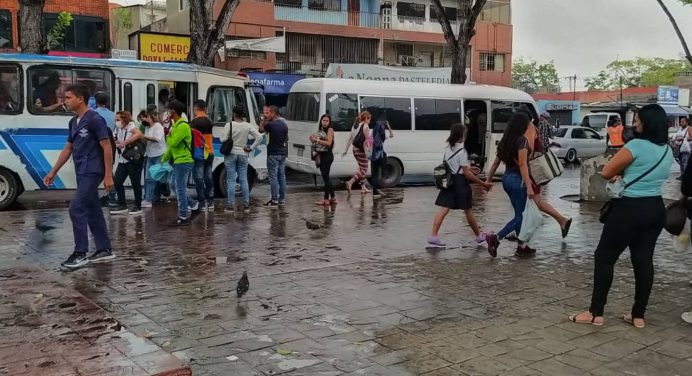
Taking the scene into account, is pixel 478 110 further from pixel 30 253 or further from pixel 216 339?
pixel 216 339

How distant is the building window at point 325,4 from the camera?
1241 inches

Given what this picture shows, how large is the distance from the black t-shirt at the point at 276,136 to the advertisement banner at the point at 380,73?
11.7 metres

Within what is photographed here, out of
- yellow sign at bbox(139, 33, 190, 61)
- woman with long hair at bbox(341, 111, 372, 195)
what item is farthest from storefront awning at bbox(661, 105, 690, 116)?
woman with long hair at bbox(341, 111, 372, 195)

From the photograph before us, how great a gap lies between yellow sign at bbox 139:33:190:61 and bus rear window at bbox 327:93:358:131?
8643 mm

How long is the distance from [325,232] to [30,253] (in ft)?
12.1

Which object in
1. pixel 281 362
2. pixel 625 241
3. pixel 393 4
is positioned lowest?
pixel 281 362

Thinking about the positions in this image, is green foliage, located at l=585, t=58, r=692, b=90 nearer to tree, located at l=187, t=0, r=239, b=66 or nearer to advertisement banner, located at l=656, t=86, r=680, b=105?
advertisement banner, located at l=656, t=86, r=680, b=105

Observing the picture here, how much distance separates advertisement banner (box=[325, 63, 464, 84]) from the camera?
23.3 m

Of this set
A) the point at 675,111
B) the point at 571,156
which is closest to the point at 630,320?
the point at 571,156

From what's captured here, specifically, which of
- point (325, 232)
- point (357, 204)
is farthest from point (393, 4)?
point (325, 232)

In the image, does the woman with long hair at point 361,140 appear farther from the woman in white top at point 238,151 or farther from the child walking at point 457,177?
the child walking at point 457,177

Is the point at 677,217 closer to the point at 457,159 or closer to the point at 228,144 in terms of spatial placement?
the point at 457,159

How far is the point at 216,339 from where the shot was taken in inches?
180

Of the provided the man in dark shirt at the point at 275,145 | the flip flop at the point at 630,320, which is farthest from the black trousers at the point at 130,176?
the flip flop at the point at 630,320
